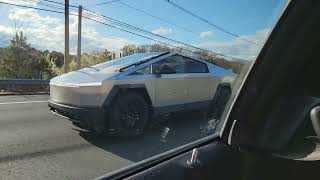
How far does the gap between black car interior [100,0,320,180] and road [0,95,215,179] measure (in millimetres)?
116

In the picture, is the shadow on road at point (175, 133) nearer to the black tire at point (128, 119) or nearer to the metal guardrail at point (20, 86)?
the black tire at point (128, 119)

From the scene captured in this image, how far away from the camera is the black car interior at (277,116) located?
1.49 m

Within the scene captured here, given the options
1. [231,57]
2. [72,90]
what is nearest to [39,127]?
[72,90]

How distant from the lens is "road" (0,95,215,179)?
1604 mm

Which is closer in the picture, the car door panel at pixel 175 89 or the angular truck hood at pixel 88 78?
the car door panel at pixel 175 89

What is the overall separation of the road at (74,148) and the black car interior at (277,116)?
0.38ft

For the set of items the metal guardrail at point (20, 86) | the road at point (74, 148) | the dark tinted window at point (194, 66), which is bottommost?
the metal guardrail at point (20, 86)

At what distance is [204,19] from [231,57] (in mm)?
163

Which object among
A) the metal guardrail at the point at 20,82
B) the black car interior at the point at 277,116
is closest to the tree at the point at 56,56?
the black car interior at the point at 277,116

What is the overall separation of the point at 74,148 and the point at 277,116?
300 cm

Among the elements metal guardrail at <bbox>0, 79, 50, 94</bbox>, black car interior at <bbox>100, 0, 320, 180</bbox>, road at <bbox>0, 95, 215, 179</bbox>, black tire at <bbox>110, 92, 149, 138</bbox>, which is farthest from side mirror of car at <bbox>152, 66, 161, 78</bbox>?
metal guardrail at <bbox>0, 79, 50, 94</bbox>

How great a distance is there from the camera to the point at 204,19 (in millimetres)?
1534

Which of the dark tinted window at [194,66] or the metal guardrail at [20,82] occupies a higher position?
the dark tinted window at [194,66]

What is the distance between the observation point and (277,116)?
1.54 metres
